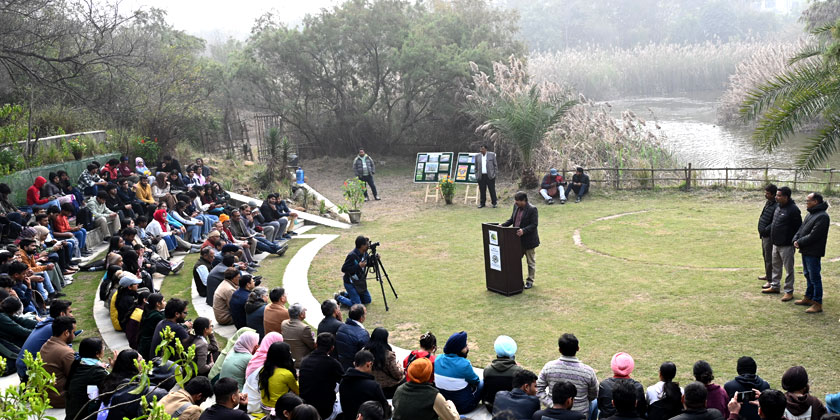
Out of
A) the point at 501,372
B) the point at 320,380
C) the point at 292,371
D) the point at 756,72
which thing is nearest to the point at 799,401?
the point at 501,372

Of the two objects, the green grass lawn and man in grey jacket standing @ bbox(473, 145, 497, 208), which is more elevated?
man in grey jacket standing @ bbox(473, 145, 497, 208)

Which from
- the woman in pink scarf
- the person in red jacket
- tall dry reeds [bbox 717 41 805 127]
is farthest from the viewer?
tall dry reeds [bbox 717 41 805 127]

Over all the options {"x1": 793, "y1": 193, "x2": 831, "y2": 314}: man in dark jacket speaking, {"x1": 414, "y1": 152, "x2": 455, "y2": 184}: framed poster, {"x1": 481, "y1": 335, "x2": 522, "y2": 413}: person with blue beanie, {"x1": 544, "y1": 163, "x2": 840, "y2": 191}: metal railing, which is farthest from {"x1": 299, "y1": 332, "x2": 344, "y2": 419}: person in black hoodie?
{"x1": 414, "y1": 152, "x2": 455, "y2": 184}: framed poster

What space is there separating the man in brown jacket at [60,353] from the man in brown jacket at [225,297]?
9.12 ft

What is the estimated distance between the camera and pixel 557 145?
2214 cm

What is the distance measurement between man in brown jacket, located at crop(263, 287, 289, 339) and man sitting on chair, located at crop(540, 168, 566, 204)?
11812 millimetres

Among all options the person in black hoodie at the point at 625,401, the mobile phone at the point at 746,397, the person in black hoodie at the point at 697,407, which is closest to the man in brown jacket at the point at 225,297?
the person in black hoodie at the point at 625,401

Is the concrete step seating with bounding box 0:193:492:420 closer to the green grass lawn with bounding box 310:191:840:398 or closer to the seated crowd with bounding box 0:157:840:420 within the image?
the seated crowd with bounding box 0:157:840:420

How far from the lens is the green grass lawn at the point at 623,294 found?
800 centimetres

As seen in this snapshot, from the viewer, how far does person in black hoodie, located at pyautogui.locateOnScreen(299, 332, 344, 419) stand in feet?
20.5

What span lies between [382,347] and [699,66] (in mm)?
45136

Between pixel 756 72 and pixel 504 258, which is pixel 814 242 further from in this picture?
pixel 756 72

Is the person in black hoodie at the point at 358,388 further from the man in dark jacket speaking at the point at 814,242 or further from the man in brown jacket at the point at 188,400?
the man in dark jacket speaking at the point at 814,242

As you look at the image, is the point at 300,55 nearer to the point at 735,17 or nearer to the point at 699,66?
the point at 699,66
